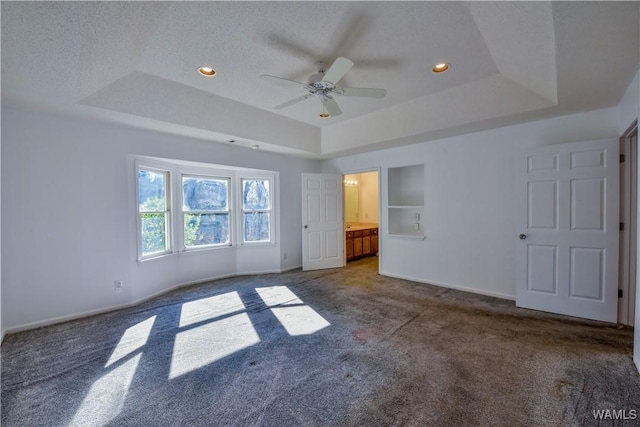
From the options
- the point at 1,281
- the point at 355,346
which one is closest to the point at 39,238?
the point at 1,281

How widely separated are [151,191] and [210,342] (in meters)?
2.59

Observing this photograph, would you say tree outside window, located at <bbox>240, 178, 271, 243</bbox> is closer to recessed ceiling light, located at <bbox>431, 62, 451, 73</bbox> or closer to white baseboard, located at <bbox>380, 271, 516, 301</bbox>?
white baseboard, located at <bbox>380, 271, 516, 301</bbox>

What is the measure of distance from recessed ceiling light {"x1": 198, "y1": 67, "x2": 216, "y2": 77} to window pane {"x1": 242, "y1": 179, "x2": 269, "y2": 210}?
2475 millimetres

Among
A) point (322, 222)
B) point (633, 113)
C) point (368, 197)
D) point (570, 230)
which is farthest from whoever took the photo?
point (368, 197)

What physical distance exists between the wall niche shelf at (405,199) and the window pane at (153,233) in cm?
388

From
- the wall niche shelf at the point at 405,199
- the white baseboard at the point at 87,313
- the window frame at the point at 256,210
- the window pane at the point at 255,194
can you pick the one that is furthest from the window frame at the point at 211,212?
the wall niche shelf at the point at 405,199

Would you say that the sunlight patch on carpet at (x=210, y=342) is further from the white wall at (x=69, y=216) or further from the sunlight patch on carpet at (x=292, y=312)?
the white wall at (x=69, y=216)

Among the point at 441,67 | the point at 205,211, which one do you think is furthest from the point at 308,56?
the point at 205,211

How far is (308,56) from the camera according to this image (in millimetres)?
2531

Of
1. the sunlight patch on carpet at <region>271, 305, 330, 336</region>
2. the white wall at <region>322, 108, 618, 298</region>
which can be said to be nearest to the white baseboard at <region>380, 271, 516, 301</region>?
the white wall at <region>322, 108, 618, 298</region>

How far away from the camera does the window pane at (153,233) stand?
13.0 ft

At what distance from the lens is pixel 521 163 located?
3396 mm

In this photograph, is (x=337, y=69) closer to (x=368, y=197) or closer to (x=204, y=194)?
(x=204, y=194)

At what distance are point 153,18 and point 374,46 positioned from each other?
179 cm
